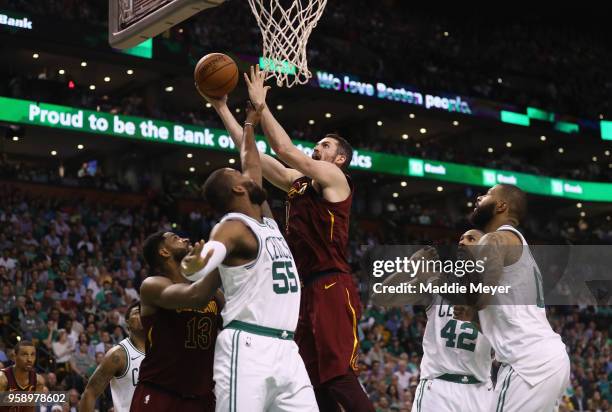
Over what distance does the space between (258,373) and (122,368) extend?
2422 mm

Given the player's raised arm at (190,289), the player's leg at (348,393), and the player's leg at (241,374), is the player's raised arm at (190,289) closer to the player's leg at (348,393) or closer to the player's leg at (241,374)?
the player's leg at (241,374)

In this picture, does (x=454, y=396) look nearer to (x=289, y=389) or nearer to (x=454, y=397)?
(x=454, y=397)

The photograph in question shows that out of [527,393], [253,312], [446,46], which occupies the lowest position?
[527,393]

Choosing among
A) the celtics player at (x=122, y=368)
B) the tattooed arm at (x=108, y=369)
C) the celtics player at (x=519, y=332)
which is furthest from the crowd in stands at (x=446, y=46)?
the celtics player at (x=519, y=332)

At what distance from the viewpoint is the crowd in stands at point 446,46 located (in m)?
25.9

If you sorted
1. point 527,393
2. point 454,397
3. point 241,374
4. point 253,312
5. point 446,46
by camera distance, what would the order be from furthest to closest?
point 446,46
point 454,397
point 527,393
point 253,312
point 241,374

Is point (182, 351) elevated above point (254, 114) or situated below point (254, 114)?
below

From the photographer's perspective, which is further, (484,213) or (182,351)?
(484,213)

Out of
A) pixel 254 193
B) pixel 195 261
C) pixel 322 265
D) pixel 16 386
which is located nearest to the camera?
pixel 195 261

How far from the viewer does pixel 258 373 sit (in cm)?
454

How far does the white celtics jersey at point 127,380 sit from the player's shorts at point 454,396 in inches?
81.7

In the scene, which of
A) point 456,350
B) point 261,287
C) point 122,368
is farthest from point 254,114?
point 122,368

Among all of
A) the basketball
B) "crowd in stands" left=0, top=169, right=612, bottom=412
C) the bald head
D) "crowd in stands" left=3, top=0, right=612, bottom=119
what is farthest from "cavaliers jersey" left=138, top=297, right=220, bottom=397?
"crowd in stands" left=3, top=0, right=612, bottom=119

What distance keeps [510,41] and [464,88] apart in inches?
285
